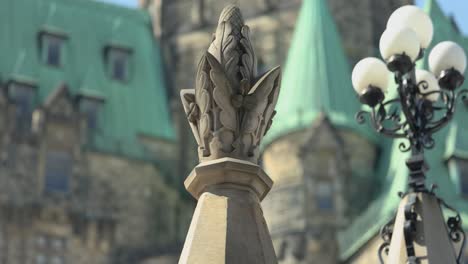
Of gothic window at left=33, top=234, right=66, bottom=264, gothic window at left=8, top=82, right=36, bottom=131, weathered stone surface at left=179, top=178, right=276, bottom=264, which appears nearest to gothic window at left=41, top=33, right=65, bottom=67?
gothic window at left=8, top=82, right=36, bottom=131

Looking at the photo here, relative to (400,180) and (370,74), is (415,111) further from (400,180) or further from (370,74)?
(400,180)

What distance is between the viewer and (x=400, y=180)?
3111 cm

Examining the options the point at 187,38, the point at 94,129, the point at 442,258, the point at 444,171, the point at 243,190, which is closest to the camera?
the point at 243,190

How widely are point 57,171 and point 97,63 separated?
16.6 ft

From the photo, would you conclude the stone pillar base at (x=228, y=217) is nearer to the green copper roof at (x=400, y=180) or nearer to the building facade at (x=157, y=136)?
the green copper roof at (x=400, y=180)

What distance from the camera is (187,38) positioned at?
136 ft

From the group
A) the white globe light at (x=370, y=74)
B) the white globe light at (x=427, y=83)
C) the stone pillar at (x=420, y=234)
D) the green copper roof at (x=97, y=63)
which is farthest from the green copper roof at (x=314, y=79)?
the stone pillar at (x=420, y=234)

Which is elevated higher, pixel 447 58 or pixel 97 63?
pixel 97 63

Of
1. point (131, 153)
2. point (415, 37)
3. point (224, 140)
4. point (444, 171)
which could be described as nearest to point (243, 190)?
point (224, 140)

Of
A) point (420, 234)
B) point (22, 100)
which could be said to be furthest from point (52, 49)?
point (420, 234)

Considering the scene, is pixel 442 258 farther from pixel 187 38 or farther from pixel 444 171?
pixel 187 38

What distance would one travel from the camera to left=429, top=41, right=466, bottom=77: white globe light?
466 inches

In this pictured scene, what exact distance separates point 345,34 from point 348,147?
6789 millimetres

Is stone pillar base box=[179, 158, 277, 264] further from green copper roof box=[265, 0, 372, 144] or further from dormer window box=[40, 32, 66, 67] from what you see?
dormer window box=[40, 32, 66, 67]
